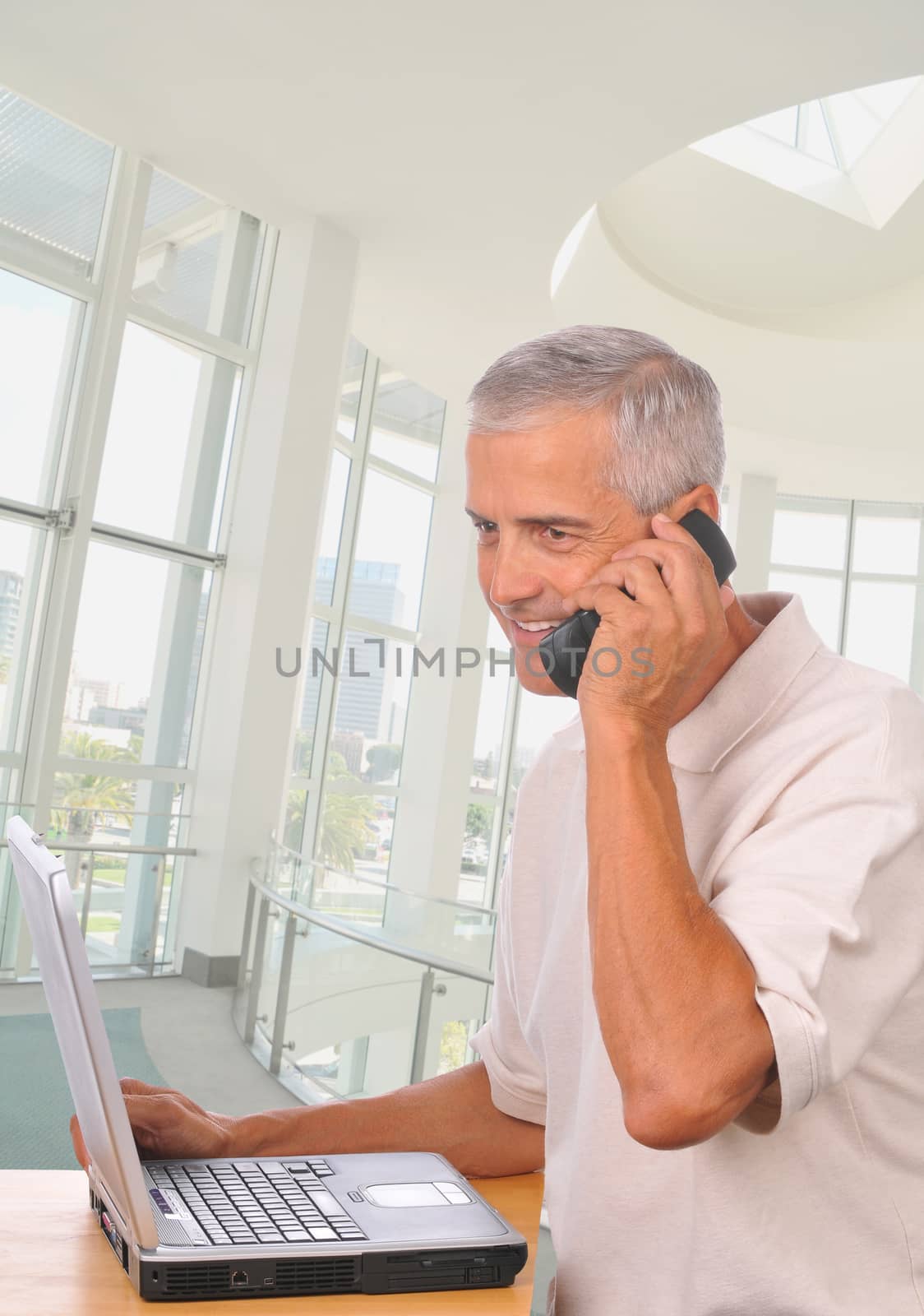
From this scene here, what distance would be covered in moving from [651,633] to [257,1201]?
75cm

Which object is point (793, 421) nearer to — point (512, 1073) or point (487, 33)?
point (487, 33)

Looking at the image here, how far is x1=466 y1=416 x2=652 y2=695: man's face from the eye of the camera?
1.39m

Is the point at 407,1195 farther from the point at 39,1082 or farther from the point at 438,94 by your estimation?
the point at 438,94

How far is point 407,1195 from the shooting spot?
1.27m

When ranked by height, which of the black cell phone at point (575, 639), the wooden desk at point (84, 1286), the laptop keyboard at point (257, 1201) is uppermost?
the black cell phone at point (575, 639)

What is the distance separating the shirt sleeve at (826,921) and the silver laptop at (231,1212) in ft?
1.11

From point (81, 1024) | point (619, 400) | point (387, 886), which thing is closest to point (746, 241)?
point (387, 886)

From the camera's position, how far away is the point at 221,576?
847cm

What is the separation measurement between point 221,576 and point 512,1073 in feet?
23.8

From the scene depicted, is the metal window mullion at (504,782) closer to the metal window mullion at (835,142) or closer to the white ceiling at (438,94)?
the white ceiling at (438,94)

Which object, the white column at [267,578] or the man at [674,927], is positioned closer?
the man at [674,927]

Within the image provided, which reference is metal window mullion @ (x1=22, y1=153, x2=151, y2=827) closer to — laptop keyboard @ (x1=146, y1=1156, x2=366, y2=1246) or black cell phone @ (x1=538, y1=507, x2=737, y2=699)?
laptop keyboard @ (x1=146, y1=1156, x2=366, y2=1246)

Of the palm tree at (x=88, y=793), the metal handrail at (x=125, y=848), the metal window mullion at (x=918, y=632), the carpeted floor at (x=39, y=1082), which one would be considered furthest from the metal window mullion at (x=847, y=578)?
the carpeted floor at (x=39, y=1082)

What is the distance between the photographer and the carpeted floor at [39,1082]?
4.39 meters
